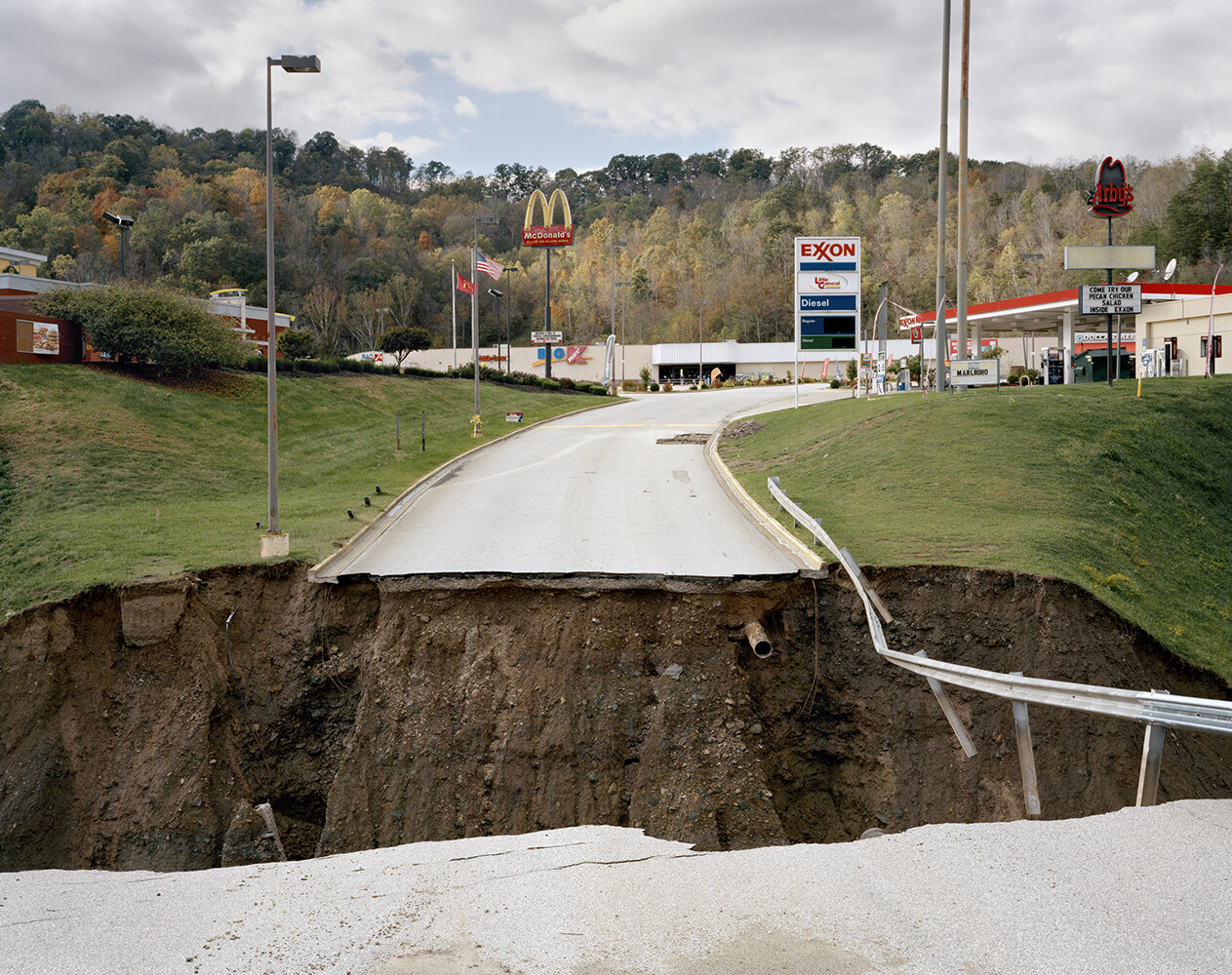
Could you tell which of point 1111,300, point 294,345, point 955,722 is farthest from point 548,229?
point 955,722

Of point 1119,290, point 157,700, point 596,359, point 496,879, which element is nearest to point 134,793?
point 157,700

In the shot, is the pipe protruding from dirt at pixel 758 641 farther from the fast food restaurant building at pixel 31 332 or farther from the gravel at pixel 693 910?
the fast food restaurant building at pixel 31 332

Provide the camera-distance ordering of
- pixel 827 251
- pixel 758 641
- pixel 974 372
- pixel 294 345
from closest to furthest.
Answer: pixel 758 641 < pixel 974 372 < pixel 827 251 < pixel 294 345

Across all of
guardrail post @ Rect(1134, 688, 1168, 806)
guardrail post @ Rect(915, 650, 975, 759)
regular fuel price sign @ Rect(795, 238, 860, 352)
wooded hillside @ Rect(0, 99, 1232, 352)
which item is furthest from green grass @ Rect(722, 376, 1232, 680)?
wooded hillside @ Rect(0, 99, 1232, 352)

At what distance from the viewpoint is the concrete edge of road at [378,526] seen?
14.4 metres

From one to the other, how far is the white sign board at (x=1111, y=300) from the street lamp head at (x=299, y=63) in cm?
2115

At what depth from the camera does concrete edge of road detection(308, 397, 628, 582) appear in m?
14.4

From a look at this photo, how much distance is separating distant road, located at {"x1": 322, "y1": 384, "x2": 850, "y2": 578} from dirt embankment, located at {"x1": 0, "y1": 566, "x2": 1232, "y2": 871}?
3.04 feet

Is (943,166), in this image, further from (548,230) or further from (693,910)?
(548,230)

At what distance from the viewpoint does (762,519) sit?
57.8ft

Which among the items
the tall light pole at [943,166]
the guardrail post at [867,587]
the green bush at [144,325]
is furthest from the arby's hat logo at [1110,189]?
the green bush at [144,325]

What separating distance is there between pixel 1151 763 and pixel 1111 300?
2281 cm

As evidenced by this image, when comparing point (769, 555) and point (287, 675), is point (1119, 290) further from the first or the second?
point (287, 675)

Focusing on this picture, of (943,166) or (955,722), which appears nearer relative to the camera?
(955,722)
